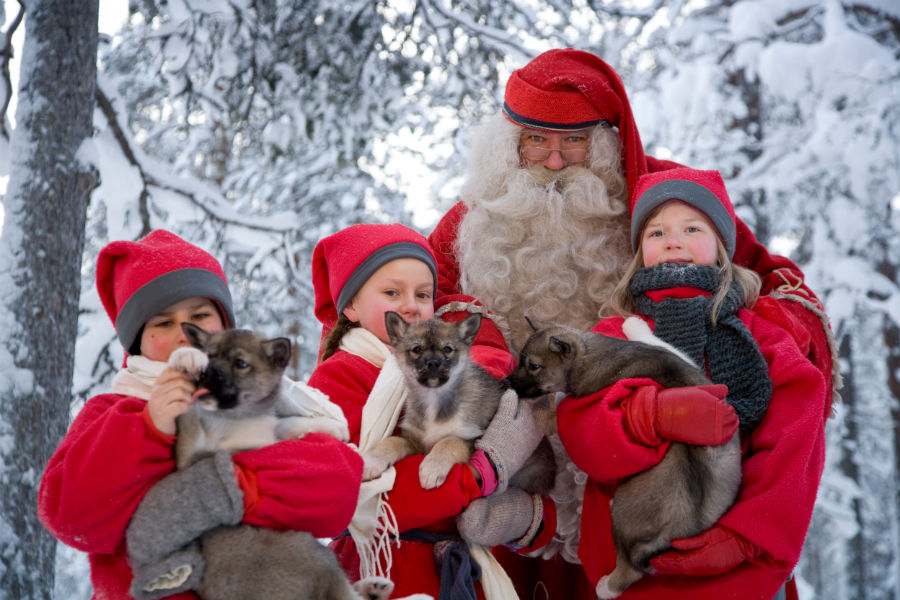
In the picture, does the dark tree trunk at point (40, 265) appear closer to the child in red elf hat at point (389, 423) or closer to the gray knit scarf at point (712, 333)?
the child in red elf hat at point (389, 423)

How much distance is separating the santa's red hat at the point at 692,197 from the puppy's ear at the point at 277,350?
2.17 m

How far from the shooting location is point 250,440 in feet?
8.95

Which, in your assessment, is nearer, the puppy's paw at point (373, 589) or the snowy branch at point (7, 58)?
the puppy's paw at point (373, 589)

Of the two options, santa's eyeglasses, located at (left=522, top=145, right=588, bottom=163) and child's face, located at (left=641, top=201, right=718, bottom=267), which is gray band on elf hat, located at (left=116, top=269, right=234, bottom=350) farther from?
santa's eyeglasses, located at (left=522, top=145, right=588, bottom=163)

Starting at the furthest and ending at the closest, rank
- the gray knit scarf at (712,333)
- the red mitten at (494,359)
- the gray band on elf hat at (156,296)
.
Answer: the red mitten at (494,359) < the gray knit scarf at (712,333) < the gray band on elf hat at (156,296)

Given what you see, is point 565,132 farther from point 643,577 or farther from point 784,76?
point 784,76

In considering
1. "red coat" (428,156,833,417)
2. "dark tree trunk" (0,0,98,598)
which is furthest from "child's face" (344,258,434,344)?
"dark tree trunk" (0,0,98,598)

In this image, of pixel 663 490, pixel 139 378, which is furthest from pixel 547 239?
pixel 139 378

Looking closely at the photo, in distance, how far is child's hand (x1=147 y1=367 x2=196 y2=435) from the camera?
2461mm

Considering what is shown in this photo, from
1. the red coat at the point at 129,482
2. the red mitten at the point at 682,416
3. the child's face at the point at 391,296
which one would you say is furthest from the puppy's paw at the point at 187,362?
the red mitten at the point at 682,416

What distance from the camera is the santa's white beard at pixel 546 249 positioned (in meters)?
4.55

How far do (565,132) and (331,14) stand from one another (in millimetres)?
4455

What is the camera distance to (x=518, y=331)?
4539 mm

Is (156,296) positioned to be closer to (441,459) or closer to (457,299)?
(441,459)
